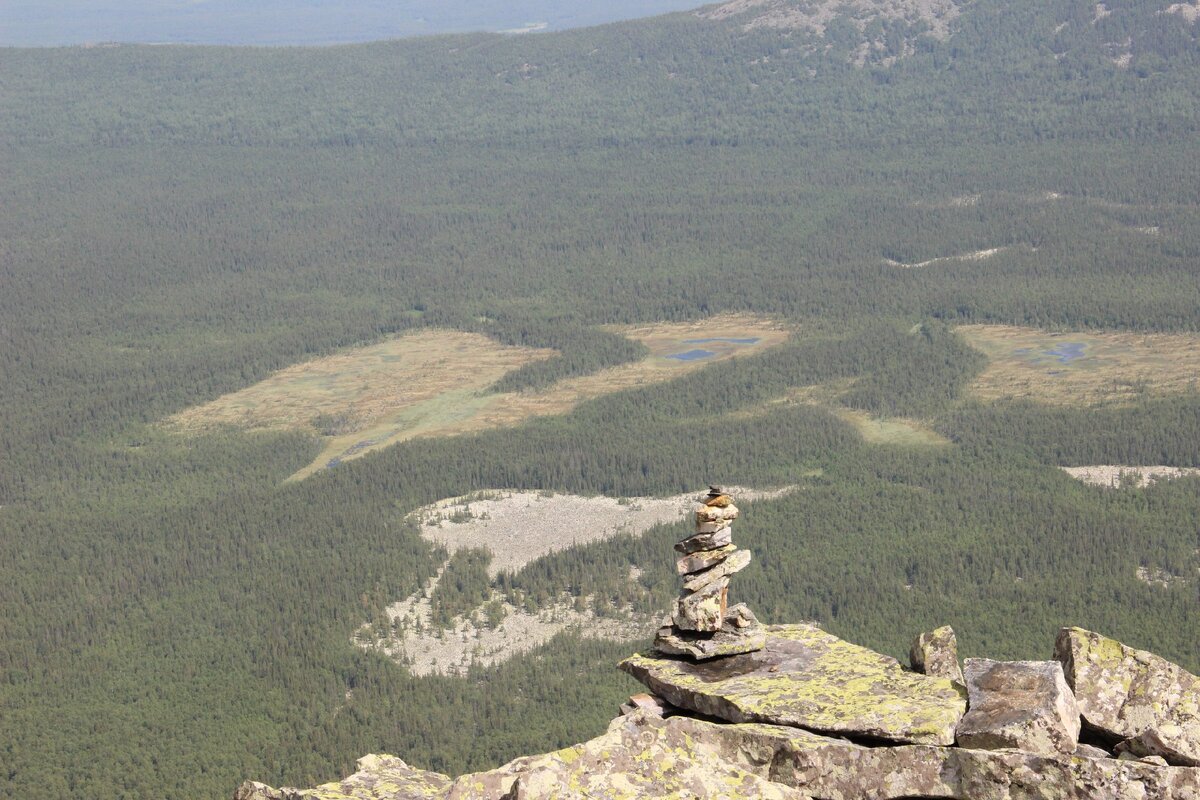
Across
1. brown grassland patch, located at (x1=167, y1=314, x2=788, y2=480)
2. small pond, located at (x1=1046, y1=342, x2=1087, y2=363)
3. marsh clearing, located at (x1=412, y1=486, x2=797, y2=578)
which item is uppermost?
marsh clearing, located at (x1=412, y1=486, x2=797, y2=578)

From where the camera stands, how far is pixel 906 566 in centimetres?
10606

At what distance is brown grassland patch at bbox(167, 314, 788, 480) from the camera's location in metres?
157

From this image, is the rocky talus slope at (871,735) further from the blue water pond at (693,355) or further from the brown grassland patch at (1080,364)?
the blue water pond at (693,355)

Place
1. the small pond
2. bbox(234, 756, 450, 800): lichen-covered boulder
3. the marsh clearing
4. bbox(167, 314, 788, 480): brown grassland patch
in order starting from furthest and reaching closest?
the small pond → bbox(167, 314, 788, 480): brown grassland patch → the marsh clearing → bbox(234, 756, 450, 800): lichen-covered boulder

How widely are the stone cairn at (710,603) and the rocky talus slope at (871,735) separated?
0.81ft

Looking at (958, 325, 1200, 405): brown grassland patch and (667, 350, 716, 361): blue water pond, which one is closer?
(958, 325, 1200, 405): brown grassland patch

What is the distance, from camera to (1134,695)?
96.8ft

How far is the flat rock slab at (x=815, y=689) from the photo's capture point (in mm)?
28391

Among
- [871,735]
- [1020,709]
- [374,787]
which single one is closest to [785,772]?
[871,735]

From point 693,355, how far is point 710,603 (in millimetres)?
147082

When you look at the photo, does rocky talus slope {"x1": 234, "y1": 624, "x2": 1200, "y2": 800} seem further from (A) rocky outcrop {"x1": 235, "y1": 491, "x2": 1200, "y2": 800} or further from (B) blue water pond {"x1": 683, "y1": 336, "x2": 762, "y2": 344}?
(B) blue water pond {"x1": 683, "y1": 336, "x2": 762, "y2": 344}

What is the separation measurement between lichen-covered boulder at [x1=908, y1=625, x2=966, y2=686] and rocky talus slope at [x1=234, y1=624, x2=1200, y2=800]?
33 mm

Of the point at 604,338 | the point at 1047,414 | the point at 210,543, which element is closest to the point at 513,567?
the point at 210,543

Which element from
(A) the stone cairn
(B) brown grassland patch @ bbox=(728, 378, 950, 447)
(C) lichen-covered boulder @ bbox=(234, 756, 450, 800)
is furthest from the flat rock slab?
(B) brown grassland patch @ bbox=(728, 378, 950, 447)
